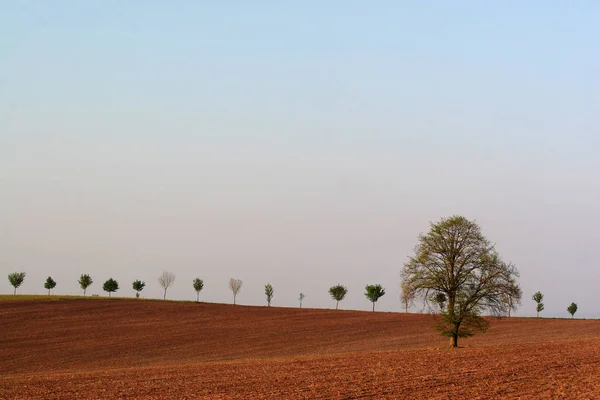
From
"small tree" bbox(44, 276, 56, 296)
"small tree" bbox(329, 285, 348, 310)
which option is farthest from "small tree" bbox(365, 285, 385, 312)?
"small tree" bbox(44, 276, 56, 296)

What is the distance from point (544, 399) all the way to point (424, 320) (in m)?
70.6

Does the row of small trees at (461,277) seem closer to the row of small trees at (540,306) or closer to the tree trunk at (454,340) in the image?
the tree trunk at (454,340)

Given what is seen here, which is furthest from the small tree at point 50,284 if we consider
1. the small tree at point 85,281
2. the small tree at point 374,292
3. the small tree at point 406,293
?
the small tree at point 406,293

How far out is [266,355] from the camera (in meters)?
56.2

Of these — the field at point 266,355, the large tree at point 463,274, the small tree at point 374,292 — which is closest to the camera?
the field at point 266,355

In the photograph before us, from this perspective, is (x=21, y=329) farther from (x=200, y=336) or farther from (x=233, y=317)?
(x=233, y=317)

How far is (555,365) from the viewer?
3488 centimetres

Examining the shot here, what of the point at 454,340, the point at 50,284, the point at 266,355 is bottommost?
the point at 266,355

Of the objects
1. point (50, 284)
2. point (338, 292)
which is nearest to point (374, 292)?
point (338, 292)

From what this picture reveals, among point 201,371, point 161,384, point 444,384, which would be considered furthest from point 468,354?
point 161,384

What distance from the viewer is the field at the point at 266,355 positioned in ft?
89.8

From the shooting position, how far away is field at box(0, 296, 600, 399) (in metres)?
27.4

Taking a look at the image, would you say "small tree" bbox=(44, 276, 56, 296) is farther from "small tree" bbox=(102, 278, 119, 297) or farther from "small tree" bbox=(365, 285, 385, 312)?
"small tree" bbox=(365, 285, 385, 312)

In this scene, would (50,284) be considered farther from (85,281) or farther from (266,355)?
(266,355)
